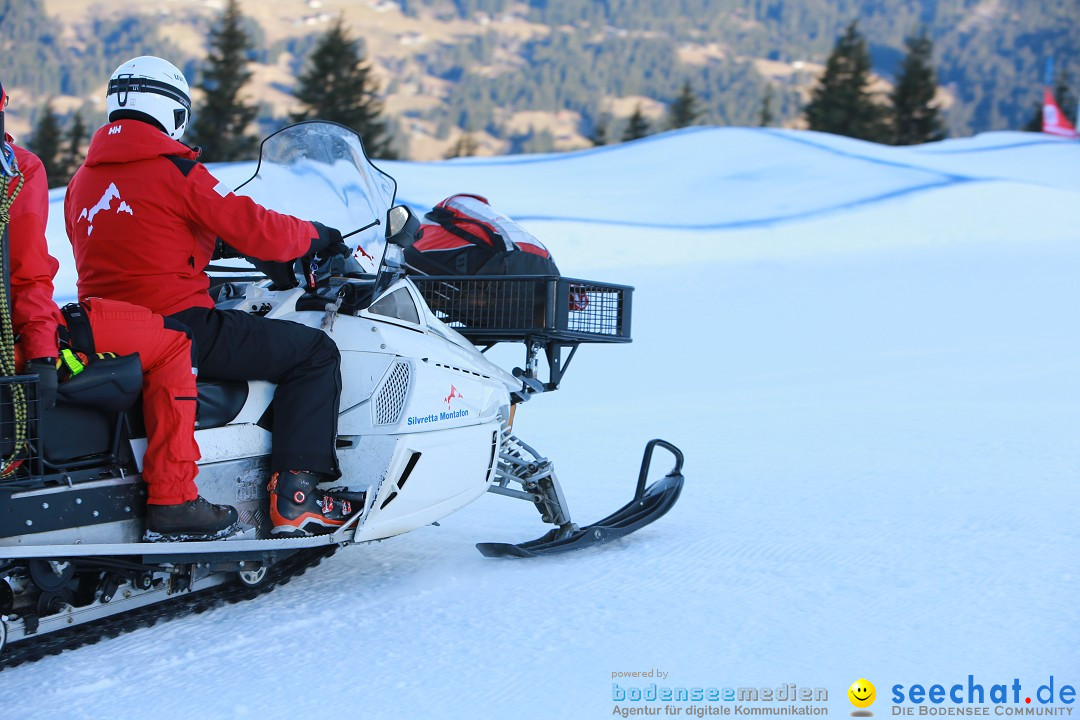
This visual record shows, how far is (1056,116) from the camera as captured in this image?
2795cm

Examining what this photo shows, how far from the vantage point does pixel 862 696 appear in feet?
8.13

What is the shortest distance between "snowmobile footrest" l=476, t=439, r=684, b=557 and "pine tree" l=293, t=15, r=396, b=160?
3435 centimetres

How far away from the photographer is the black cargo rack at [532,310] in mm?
3686

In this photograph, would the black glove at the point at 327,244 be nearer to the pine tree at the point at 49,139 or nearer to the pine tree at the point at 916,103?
the pine tree at the point at 49,139

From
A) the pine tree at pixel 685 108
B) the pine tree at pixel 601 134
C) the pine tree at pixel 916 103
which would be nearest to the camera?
the pine tree at pixel 916 103

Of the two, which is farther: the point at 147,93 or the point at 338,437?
the point at 338,437

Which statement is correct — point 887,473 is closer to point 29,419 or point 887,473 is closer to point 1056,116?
point 29,419

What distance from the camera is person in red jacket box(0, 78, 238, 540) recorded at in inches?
99.5

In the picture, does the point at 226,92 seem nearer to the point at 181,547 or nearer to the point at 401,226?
the point at 401,226

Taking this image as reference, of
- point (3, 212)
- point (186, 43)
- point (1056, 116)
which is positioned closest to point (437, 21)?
point (186, 43)

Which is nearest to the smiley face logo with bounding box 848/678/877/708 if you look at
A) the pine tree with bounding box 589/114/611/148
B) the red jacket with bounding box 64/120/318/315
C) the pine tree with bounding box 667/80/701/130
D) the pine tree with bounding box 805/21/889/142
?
the red jacket with bounding box 64/120/318/315

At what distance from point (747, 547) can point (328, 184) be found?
1.74m

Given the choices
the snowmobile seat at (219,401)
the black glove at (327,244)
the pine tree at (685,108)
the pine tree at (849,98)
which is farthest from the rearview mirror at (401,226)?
the pine tree at (685,108)

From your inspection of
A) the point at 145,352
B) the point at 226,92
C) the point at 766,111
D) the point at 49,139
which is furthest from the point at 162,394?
the point at 766,111
